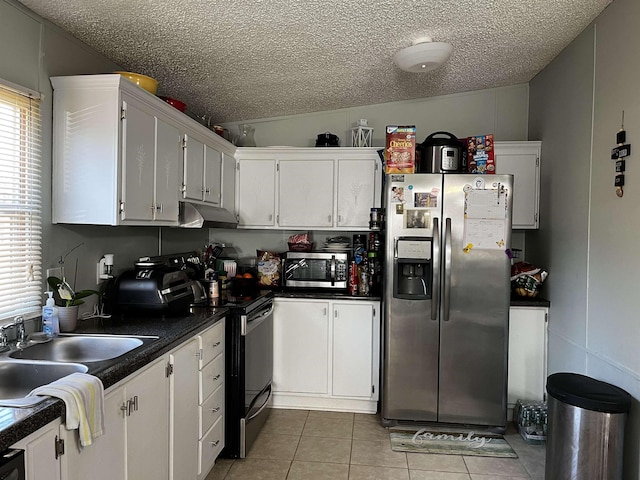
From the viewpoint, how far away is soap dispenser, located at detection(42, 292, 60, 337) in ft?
6.43

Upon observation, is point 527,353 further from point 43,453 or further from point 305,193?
point 43,453

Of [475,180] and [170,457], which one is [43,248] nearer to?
[170,457]

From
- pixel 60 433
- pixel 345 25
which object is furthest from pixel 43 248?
pixel 345 25

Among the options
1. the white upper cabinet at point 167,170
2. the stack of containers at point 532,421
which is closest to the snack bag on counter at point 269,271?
the white upper cabinet at point 167,170

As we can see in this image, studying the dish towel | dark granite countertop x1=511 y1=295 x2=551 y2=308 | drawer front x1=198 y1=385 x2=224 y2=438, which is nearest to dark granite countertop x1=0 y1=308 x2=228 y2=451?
the dish towel

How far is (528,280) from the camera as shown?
11.1ft

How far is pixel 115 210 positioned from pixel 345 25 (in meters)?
1.59

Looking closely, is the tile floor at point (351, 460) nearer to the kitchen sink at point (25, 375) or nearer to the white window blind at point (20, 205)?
the kitchen sink at point (25, 375)

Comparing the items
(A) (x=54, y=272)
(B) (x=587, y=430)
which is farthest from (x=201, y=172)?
(B) (x=587, y=430)

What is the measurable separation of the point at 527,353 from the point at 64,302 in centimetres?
317

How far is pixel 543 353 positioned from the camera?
334 cm

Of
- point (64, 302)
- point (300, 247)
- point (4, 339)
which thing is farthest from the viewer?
point (300, 247)

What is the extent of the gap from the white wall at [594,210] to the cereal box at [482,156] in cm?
50

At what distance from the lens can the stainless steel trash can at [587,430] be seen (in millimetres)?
2082
